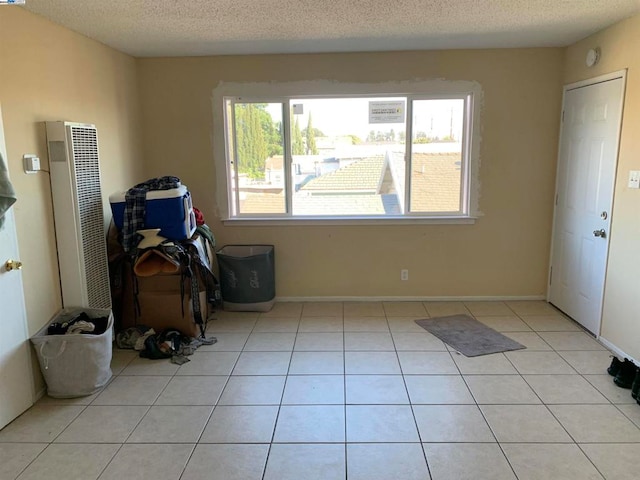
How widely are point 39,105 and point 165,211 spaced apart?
3.51 feet

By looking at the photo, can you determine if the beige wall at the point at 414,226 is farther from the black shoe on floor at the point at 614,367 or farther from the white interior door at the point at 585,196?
the black shoe on floor at the point at 614,367

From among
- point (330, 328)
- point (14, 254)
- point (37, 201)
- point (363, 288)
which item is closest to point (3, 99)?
point (37, 201)

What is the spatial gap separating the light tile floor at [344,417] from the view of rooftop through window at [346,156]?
139 centimetres

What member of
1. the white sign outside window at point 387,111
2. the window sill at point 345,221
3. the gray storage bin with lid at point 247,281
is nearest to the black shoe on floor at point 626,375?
the window sill at point 345,221

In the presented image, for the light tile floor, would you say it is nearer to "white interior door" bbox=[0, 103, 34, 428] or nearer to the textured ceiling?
"white interior door" bbox=[0, 103, 34, 428]

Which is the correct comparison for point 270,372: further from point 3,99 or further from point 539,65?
point 539,65

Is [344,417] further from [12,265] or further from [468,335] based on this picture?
[12,265]

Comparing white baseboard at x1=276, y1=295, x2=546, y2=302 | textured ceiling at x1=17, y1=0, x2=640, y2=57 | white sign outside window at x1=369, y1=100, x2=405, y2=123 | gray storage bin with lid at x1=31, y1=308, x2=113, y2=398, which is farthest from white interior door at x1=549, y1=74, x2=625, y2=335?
gray storage bin with lid at x1=31, y1=308, x2=113, y2=398

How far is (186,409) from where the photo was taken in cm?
273

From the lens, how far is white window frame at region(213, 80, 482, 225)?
426 cm

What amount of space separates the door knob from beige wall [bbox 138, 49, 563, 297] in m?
2.06

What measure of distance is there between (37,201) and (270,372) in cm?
185

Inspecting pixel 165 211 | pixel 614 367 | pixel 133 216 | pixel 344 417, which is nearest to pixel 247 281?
pixel 165 211

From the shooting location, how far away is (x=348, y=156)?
4.50 meters
